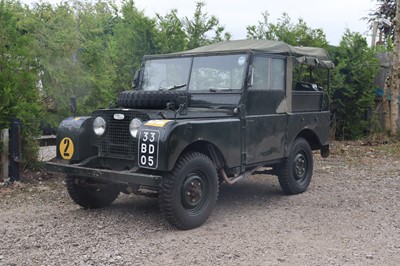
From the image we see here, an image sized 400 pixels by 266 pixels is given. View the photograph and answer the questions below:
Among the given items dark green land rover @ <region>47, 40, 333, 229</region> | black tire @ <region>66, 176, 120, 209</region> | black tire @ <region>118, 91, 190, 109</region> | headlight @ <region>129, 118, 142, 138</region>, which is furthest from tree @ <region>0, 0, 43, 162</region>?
headlight @ <region>129, 118, 142, 138</region>

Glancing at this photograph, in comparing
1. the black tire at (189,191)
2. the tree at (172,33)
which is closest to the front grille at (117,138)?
the black tire at (189,191)

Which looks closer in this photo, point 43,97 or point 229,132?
point 229,132

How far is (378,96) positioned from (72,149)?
420 inches

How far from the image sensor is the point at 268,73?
640 centimetres

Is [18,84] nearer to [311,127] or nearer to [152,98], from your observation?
[152,98]

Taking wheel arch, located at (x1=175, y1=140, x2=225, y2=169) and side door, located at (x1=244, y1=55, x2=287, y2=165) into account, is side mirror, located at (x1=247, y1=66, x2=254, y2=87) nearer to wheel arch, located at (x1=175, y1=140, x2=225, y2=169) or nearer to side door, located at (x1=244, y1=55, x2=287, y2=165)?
side door, located at (x1=244, y1=55, x2=287, y2=165)

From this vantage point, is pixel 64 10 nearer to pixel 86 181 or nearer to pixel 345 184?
pixel 86 181

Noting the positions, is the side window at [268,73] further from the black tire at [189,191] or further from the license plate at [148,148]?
the license plate at [148,148]

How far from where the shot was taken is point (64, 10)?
9.67m

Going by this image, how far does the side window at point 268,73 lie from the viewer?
6.17 m

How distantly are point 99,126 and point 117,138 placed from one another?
29 cm

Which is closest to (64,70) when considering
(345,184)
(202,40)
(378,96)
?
(202,40)

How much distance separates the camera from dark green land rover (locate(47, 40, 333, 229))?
A: 4969 millimetres

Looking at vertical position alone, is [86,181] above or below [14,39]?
below
